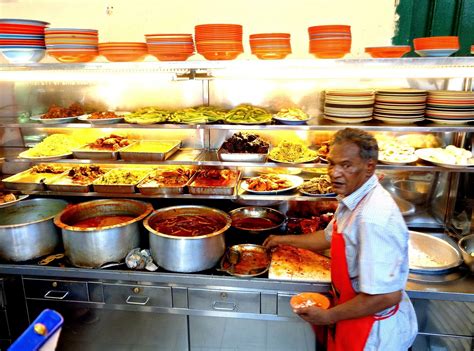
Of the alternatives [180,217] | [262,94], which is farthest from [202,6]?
[180,217]

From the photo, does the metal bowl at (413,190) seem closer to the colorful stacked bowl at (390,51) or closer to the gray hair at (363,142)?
the colorful stacked bowl at (390,51)

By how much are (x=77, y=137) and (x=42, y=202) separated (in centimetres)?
71

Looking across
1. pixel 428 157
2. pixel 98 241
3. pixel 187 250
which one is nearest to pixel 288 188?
pixel 187 250

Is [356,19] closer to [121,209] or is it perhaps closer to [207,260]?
[207,260]

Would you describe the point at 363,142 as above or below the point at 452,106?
below

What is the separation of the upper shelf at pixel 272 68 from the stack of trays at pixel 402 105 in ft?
0.67

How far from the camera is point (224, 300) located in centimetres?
308

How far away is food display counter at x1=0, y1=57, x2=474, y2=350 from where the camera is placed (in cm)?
297

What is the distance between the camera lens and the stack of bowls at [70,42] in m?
2.98

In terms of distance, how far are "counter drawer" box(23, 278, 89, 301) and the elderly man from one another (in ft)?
5.95

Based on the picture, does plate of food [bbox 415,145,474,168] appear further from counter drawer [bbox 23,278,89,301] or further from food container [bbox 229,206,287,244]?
counter drawer [bbox 23,278,89,301]

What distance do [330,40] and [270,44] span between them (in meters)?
0.42

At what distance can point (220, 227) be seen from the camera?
10.8ft

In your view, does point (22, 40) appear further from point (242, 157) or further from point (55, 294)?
point (55, 294)
